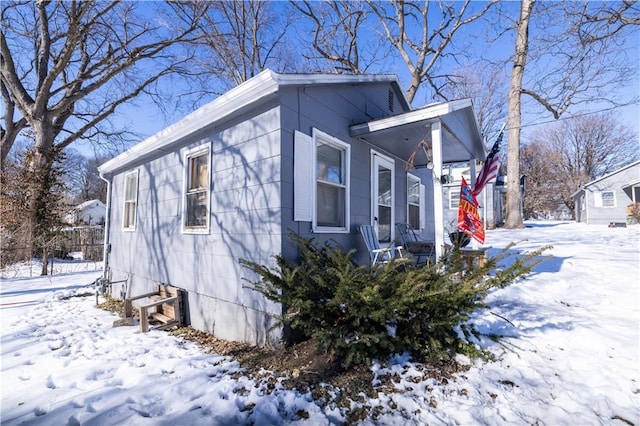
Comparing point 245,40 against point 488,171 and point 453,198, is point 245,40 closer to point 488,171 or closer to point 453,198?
point 488,171

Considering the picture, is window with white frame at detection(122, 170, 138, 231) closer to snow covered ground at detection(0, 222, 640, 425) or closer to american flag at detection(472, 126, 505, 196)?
snow covered ground at detection(0, 222, 640, 425)

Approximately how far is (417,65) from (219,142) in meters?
11.9

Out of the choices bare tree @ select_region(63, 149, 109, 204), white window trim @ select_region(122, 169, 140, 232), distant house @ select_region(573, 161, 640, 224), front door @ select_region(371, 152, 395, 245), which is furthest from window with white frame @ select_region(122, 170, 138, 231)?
bare tree @ select_region(63, 149, 109, 204)

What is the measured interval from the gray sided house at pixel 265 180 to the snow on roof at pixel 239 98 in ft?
0.05

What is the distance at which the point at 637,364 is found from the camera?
2.65m

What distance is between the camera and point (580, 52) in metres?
8.16

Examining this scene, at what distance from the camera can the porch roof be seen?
402cm

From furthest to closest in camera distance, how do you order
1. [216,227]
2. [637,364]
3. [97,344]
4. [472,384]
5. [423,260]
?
[423,260] → [216,227] → [97,344] → [637,364] → [472,384]

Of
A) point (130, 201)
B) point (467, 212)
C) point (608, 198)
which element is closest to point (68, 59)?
point (130, 201)

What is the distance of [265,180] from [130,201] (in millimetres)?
4906

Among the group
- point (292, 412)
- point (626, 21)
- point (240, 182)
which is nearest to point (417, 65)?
point (626, 21)

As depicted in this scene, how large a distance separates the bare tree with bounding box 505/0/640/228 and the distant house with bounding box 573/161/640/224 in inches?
591

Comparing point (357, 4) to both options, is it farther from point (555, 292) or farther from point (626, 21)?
point (555, 292)

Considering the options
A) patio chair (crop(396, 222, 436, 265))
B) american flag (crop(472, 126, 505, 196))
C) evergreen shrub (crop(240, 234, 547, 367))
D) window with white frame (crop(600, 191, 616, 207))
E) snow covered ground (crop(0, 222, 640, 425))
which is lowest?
snow covered ground (crop(0, 222, 640, 425))
